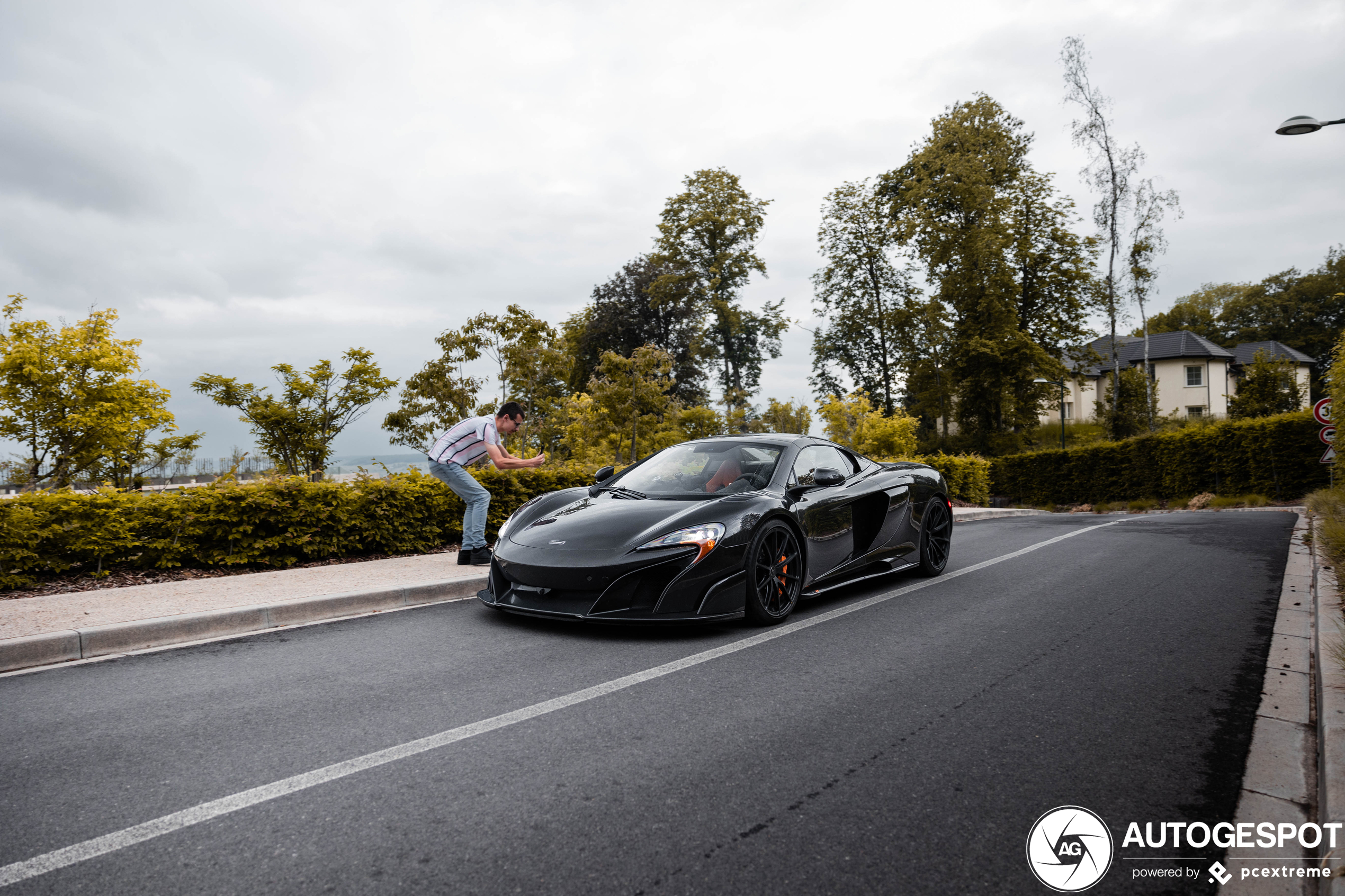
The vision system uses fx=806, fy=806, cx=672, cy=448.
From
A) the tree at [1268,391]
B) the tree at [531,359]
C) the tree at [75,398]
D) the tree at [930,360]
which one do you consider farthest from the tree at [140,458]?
the tree at [1268,391]

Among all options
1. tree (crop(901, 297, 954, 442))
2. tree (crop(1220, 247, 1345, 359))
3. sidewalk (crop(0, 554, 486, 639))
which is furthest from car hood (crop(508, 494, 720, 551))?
tree (crop(1220, 247, 1345, 359))

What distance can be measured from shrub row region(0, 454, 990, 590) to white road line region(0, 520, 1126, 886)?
5229mm

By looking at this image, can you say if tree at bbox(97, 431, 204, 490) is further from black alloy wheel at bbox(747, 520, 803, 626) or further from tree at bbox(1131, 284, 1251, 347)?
tree at bbox(1131, 284, 1251, 347)

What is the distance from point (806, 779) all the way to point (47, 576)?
708 centimetres

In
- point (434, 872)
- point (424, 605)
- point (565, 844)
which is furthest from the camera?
point (424, 605)

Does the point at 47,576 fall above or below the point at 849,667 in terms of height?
above

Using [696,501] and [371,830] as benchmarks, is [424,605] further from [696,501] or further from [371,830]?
[371,830]

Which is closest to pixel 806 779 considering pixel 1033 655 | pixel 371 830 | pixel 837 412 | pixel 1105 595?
pixel 371 830

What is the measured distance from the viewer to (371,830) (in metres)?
2.53

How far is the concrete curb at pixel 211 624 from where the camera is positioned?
4758 mm

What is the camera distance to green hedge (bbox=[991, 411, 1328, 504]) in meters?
21.0

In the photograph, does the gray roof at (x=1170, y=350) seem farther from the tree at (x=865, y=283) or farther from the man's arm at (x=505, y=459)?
the man's arm at (x=505, y=459)

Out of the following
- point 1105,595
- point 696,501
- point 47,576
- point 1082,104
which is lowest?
point 1105,595

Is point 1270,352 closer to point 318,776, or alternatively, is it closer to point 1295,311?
point 1295,311
